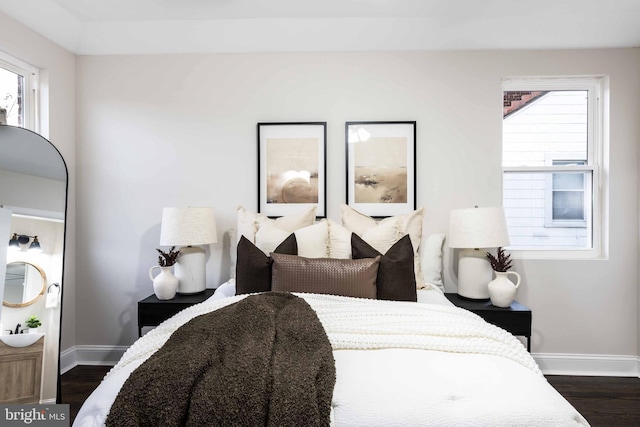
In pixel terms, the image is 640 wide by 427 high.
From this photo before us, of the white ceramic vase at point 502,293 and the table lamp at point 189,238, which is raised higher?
the table lamp at point 189,238

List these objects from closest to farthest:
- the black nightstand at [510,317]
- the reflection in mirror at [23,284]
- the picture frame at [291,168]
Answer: the reflection in mirror at [23,284]
the black nightstand at [510,317]
the picture frame at [291,168]

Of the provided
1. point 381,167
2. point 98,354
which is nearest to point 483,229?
point 381,167

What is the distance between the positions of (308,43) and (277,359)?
8.24 ft

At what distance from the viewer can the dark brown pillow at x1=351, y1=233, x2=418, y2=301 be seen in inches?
84.8

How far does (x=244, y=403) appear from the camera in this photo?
1098mm

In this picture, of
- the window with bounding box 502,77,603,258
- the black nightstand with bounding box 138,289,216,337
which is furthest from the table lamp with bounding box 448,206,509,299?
the black nightstand with bounding box 138,289,216,337

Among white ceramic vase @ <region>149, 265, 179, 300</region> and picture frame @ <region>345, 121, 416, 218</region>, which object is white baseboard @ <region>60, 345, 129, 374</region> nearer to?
white ceramic vase @ <region>149, 265, 179, 300</region>

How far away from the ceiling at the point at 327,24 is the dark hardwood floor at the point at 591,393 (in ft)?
8.23

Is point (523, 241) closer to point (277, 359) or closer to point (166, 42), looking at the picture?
point (277, 359)

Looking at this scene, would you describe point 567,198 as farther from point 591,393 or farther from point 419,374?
point 419,374

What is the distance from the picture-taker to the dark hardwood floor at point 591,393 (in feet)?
7.82

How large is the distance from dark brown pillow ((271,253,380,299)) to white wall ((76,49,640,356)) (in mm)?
1034

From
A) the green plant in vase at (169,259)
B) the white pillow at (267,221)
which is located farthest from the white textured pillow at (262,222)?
the green plant in vase at (169,259)

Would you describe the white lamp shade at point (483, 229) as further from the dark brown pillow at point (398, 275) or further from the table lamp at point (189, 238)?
the table lamp at point (189, 238)
